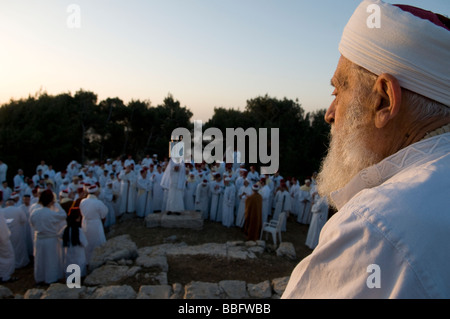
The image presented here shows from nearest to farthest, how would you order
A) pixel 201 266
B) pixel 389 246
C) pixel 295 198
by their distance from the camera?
1. pixel 389 246
2. pixel 201 266
3. pixel 295 198

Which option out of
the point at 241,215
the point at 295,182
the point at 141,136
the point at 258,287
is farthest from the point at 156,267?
the point at 141,136

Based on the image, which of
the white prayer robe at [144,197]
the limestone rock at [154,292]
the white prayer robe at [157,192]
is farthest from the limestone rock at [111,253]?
the white prayer robe at [157,192]

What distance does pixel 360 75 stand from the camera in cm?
111

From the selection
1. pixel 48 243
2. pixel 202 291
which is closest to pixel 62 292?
pixel 202 291

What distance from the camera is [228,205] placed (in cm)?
1184

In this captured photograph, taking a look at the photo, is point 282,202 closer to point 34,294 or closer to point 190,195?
point 190,195

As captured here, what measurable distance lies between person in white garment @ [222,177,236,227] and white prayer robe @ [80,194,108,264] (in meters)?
5.02

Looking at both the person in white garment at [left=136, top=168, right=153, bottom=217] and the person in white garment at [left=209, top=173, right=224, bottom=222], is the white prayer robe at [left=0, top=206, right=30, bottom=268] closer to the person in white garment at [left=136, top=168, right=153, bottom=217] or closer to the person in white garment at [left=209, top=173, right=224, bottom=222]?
the person in white garment at [left=136, top=168, right=153, bottom=217]

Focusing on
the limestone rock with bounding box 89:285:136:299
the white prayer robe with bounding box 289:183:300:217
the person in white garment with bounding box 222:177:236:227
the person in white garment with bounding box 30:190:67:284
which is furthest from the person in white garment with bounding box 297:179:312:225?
the limestone rock with bounding box 89:285:136:299

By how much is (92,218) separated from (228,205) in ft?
17.7

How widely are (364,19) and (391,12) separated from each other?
97 mm

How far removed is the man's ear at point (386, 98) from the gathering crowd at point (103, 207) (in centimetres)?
669

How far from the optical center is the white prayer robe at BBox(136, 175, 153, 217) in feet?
40.1

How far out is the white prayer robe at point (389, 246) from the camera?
0.63 m
